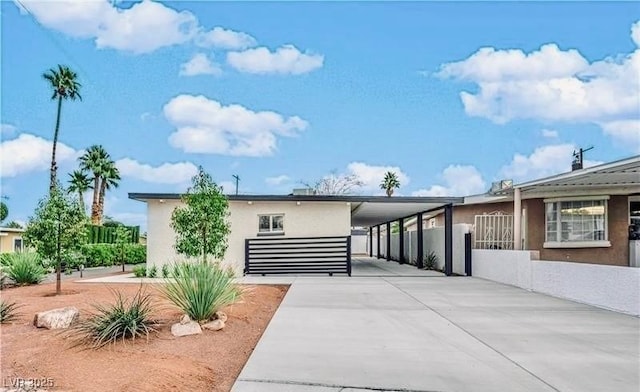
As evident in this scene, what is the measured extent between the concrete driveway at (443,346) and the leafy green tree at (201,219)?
13.2 feet

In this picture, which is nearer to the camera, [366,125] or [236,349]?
[236,349]

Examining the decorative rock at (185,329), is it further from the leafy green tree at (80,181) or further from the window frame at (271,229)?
the leafy green tree at (80,181)

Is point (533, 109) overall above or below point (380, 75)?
below

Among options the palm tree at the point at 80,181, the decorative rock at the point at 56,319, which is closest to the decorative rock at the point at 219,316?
the decorative rock at the point at 56,319

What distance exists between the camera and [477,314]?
334 inches

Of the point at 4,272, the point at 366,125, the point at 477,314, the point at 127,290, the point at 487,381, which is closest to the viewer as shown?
the point at 487,381

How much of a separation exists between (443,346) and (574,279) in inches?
216

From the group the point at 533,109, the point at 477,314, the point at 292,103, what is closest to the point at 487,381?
the point at 477,314

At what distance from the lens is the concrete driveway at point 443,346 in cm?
467

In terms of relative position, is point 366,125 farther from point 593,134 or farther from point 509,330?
point 509,330

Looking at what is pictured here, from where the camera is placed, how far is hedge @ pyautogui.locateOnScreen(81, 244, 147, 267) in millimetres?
23828

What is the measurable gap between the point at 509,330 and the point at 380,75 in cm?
1695

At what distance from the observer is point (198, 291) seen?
6.85 m

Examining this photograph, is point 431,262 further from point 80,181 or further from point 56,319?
point 80,181
